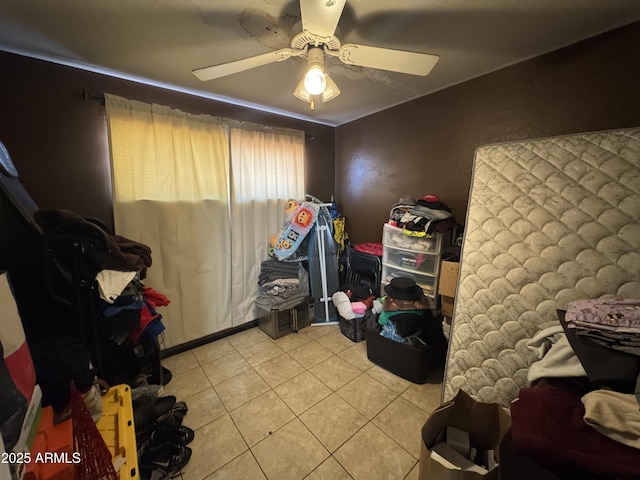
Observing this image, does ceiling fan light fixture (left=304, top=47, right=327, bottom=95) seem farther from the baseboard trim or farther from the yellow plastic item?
the baseboard trim

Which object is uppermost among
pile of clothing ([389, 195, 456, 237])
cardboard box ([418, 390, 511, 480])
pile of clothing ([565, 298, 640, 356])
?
pile of clothing ([389, 195, 456, 237])

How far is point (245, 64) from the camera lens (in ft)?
4.10

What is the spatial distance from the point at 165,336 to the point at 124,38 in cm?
220

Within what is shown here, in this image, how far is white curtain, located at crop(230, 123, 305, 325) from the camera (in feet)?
8.11

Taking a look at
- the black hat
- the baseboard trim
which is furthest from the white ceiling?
the baseboard trim

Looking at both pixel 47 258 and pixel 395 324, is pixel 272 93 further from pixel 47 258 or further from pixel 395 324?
pixel 395 324

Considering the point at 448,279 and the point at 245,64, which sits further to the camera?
the point at 448,279

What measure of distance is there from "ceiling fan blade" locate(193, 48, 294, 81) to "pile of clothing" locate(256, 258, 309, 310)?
5.93 feet

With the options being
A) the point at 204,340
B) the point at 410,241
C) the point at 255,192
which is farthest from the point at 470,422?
the point at 255,192

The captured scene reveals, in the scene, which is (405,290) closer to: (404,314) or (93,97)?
(404,314)

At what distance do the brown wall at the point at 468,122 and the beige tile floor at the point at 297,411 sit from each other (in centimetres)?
151

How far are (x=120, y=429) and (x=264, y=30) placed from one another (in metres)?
2.02

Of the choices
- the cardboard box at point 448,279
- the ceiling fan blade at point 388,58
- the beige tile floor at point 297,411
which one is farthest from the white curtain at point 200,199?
the cardboard box at point 448,279

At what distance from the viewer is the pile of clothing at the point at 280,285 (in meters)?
2.55
